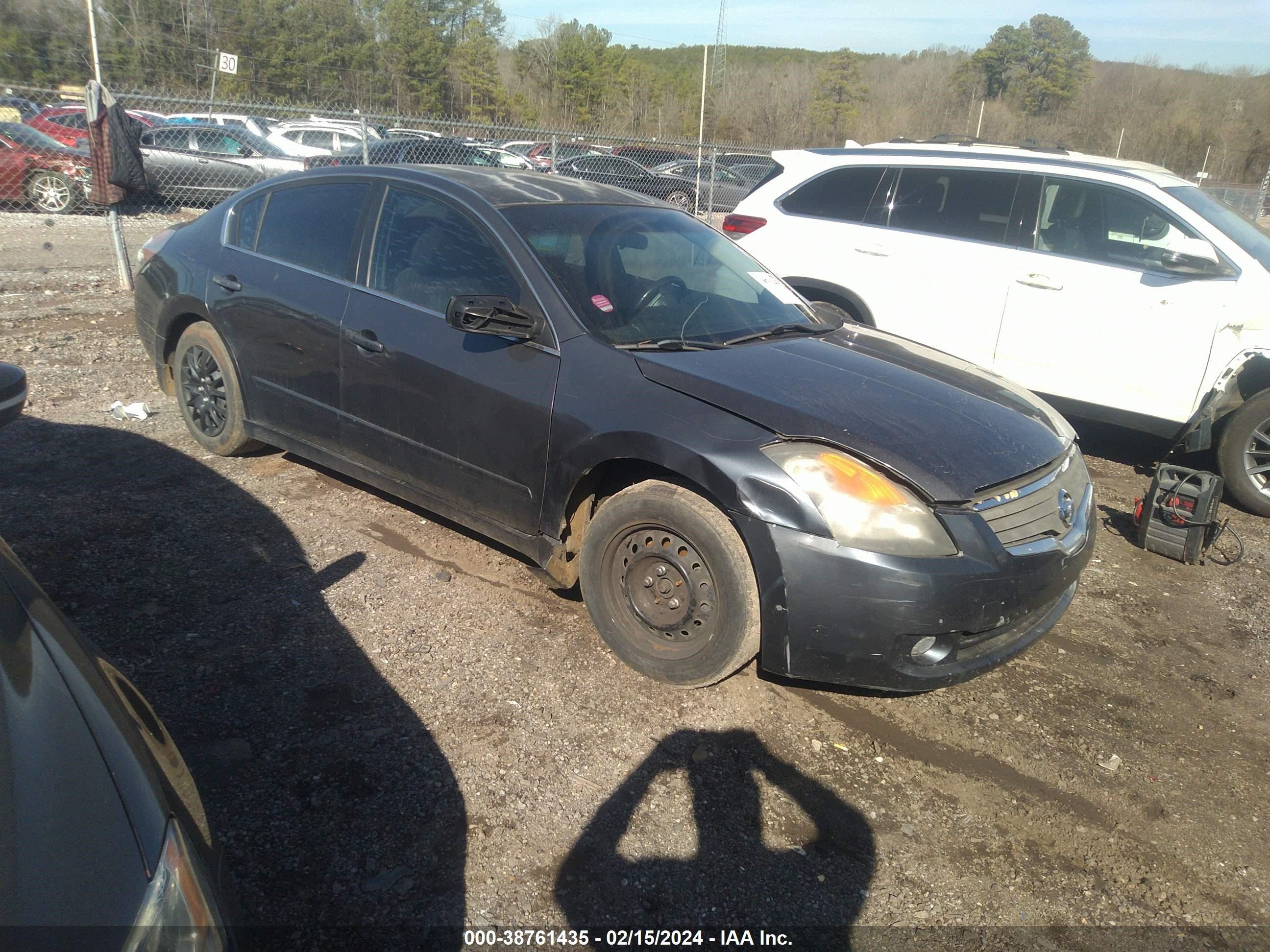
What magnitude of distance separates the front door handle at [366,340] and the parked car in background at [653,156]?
52.5 feet

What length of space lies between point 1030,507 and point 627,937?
2017 mm

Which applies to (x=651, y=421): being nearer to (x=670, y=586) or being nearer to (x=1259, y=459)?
(x=670, y=586)

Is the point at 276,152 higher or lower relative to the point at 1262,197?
lower

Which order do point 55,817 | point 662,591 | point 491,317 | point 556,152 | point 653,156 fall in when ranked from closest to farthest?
point 55,817, point 662,591, point 491,317, point 556,152, point 653,156

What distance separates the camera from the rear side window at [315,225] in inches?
169

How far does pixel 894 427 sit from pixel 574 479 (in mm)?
1189

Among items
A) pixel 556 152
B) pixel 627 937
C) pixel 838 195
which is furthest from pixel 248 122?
pixel 627 937

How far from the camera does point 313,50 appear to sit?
152 ft

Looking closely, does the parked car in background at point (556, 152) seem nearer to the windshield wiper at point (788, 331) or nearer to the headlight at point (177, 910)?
the windshield wiper at point (788, 331)


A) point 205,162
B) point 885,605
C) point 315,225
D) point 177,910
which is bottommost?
point 885,605

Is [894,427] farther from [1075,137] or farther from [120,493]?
[1075,137]

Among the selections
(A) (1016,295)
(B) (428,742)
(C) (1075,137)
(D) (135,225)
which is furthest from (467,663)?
(C) (1075,137)

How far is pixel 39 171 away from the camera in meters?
14.6

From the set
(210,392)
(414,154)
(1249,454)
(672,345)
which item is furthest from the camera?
(414,154)
